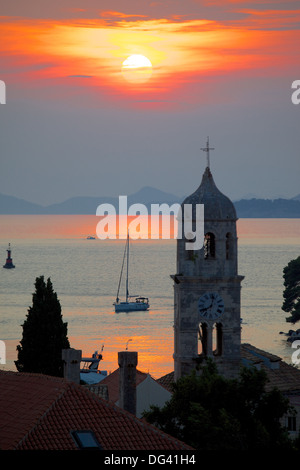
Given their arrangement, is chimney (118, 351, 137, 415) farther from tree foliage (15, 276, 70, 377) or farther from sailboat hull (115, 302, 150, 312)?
sailboat hull (115, 302, 150, 312)

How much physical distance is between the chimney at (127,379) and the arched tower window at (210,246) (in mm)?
9280

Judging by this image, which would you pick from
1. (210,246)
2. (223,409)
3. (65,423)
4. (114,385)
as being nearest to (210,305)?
(210,246)

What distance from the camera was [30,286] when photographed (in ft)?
608

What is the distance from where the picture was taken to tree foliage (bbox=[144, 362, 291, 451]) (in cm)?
3409

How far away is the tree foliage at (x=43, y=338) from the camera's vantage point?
48112 millimetres

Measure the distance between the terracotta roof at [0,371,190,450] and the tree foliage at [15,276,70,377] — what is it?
17.0 meters

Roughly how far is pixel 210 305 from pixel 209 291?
0.51m

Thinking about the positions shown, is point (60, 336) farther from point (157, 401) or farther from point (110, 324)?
point (110, 324)

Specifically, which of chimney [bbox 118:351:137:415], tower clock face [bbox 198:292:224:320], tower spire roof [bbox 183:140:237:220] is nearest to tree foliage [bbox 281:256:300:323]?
tower clock face [bbox 198:292:224:320]

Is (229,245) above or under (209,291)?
above

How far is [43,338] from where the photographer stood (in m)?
48.7

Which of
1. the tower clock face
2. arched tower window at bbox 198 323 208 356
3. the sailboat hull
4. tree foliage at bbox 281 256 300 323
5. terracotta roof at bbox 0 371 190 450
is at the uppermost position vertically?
the sailboat hull

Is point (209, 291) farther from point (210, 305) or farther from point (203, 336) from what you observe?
point (203, 336)
